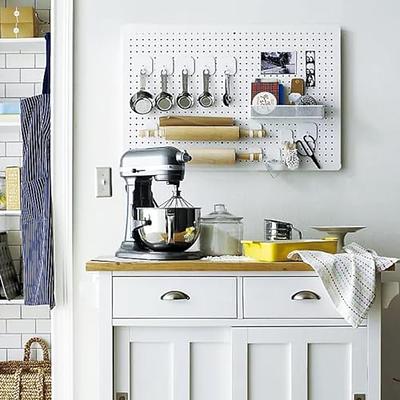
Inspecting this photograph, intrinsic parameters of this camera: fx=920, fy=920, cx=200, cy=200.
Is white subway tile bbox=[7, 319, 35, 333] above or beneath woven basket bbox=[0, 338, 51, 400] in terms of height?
above

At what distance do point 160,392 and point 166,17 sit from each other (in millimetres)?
1451

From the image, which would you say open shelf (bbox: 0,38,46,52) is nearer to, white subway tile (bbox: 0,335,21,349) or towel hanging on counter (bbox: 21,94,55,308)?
towel hanging on counter (bbox: 21,94,55,308)

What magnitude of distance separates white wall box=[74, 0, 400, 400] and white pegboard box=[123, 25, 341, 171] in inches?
1.9

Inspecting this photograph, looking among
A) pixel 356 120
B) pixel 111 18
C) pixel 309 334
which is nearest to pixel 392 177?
pixel 356 120

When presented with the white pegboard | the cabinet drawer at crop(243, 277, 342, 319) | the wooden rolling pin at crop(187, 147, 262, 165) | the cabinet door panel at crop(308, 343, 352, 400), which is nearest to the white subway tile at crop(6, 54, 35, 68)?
the white pegboard

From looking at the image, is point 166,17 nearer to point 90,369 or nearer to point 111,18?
point 111,18

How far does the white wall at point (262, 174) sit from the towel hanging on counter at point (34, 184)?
0.14 meters

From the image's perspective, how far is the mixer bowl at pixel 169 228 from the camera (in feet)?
9.89

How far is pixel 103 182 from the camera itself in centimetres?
353

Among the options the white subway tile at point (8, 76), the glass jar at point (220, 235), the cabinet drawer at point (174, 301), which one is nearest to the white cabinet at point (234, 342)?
the cabinet drawer at point (174, 301)

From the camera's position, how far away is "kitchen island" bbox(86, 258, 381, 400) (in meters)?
2.92

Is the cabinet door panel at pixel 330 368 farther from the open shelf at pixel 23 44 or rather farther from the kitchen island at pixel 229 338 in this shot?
the open shelf at pixel 23 44

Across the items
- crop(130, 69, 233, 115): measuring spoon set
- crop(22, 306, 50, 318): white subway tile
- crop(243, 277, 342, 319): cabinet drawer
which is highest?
crop(130, 69, 233, 115): measuring spoon set

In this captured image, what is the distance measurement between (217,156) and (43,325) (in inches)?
46.5
